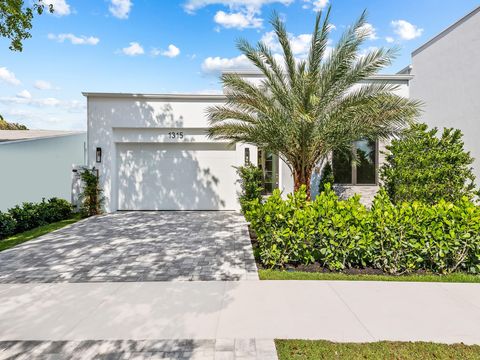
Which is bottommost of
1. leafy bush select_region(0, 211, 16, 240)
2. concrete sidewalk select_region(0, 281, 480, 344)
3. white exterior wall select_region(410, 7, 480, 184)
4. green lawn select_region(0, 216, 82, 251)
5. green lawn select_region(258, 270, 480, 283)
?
concrete sidewalk select_region(0, 281, 480, 344)

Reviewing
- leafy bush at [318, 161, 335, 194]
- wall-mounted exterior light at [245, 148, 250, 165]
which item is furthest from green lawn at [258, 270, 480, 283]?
wall-mounted exterior light at [245, 148, 250, 165]

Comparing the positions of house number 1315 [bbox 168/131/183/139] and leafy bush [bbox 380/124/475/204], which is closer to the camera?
leafy bush [bbox 380/124/475/204]

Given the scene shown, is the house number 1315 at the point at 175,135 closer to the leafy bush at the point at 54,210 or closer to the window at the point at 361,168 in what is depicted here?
the leafy bush at the point at 54,210

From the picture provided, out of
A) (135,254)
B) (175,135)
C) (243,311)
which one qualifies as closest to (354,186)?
(175,135)

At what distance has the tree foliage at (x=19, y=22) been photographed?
7.43 m

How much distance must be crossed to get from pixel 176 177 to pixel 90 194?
3299 millimetres

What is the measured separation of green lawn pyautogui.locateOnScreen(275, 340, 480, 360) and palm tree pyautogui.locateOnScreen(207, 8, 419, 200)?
4.82 metres

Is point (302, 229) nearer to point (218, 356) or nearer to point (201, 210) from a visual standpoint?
point (218, 356)

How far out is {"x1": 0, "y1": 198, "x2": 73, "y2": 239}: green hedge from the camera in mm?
7660

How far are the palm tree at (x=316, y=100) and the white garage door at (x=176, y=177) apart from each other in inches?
164

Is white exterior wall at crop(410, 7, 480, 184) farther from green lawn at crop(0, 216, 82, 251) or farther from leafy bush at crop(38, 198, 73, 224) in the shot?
leafy bush at crop(38, 198, 73, 224)

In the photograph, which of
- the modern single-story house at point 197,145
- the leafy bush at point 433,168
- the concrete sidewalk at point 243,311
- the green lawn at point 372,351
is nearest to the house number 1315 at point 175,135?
the modern single-story house at point 197,145

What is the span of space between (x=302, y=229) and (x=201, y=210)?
7223mm

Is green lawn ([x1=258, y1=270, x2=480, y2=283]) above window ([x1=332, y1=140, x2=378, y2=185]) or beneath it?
beneath
